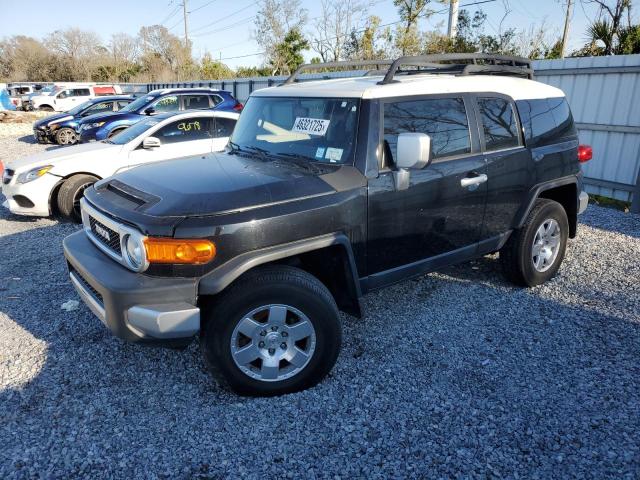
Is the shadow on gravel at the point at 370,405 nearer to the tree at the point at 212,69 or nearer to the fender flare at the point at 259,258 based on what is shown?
the fender flare at the point at 259,258

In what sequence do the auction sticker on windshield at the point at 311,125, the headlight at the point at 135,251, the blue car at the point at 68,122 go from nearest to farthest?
the headlight at the point at 135,251 → the auction sticker on windshield at the point at 311,125 → the blue car at the point at 68,122

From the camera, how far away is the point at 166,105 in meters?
12.4

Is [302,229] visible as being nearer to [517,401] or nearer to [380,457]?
[380,457]

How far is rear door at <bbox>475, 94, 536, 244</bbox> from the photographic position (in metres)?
3.75

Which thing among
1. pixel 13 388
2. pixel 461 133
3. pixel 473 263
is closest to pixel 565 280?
pixel 473 263

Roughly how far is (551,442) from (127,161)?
6.44 meters

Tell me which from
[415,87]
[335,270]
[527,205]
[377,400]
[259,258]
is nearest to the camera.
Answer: [259,258]

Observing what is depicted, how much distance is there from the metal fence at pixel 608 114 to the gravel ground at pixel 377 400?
4223mm

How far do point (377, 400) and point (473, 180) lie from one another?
183 cm

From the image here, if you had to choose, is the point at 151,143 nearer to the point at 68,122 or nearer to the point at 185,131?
the point at 185,131

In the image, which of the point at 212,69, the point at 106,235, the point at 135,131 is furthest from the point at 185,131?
the point at 212,69

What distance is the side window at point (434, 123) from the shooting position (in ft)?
10.5

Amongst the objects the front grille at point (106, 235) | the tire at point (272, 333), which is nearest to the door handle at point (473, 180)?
the tire at point (272, 333)

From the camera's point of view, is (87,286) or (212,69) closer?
(87,286)
